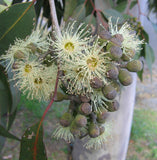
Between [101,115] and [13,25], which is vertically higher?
[13,25]

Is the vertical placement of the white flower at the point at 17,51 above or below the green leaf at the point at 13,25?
below

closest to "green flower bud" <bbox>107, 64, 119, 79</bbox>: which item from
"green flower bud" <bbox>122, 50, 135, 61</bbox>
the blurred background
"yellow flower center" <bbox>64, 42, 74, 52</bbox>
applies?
"green flower bud" <bbox>122, 50, 135, 61</bbox>

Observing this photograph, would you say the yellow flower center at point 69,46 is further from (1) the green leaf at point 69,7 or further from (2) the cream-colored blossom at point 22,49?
(1) the green leaf at point 69,7

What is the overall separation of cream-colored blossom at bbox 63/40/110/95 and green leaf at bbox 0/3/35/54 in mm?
310

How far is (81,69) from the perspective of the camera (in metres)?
0.84

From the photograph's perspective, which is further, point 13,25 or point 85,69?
point 13,25

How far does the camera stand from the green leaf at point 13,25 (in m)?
0.96

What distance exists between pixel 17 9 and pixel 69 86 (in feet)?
1.52

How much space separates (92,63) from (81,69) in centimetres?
6

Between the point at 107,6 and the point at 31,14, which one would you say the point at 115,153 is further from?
the point at 31,14

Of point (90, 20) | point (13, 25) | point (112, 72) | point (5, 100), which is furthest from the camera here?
point (5, 100)

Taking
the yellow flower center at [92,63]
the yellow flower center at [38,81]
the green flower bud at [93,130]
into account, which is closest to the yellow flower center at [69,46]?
the yellow flower center at [92,63]

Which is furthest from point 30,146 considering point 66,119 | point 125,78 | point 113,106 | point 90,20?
point 90,20

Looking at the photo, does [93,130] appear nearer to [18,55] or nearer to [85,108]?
[85,108]
